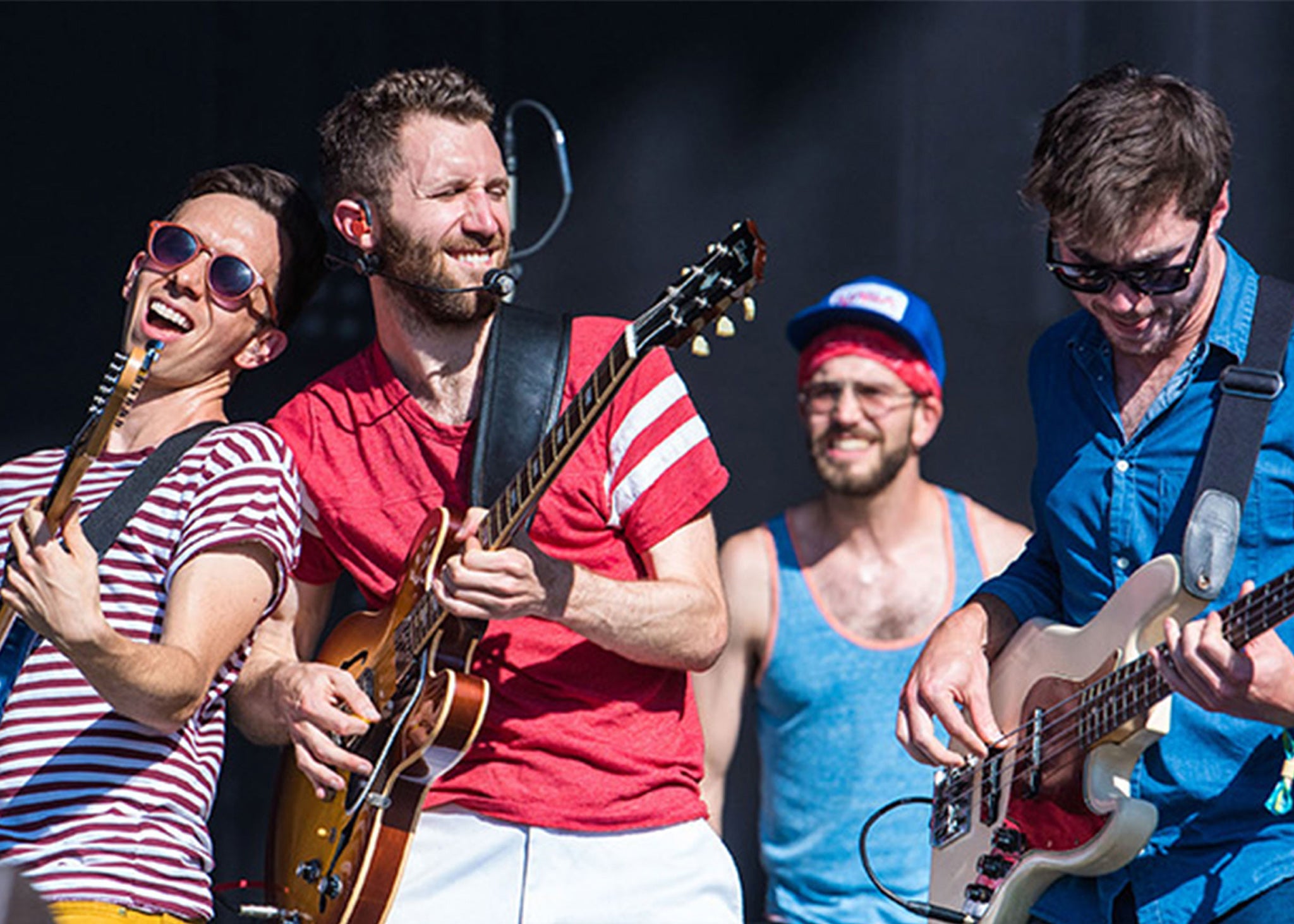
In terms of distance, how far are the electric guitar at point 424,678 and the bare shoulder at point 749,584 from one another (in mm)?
1638

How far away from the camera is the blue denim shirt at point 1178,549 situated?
301cm

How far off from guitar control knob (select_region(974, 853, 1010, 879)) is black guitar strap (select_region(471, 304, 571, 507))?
1013mm

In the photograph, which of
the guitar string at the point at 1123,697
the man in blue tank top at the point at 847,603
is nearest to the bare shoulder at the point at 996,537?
the man in blue tank top at the point at 847,603

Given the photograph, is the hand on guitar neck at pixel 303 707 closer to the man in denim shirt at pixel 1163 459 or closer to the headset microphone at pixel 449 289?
the headset microphone at pixel 449 289

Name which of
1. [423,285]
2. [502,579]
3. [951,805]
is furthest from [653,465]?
[951,805]

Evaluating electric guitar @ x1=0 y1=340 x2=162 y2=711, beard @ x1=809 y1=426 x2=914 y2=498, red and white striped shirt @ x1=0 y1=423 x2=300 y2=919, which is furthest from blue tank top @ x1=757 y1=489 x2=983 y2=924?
electric guitar @ x1=0 y1=340 x2=162 y2=711

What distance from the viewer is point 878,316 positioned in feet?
16.6

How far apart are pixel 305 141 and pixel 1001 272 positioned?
6.04 feet

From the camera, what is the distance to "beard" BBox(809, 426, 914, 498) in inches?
203

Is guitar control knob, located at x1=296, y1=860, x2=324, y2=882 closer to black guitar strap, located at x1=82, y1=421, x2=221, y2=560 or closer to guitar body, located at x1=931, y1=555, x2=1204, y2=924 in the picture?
black guitar strap, located at x1=82, y1=421, x2=221, y2=560

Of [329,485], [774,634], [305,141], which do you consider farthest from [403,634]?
[305,141]

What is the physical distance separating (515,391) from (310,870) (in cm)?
90

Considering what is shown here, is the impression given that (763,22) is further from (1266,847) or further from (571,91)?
(1266,847)

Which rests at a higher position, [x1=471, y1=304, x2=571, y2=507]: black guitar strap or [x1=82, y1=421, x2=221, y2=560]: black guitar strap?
[x1=471, y1=304, x2=571, y2=507]: black guitar strap
